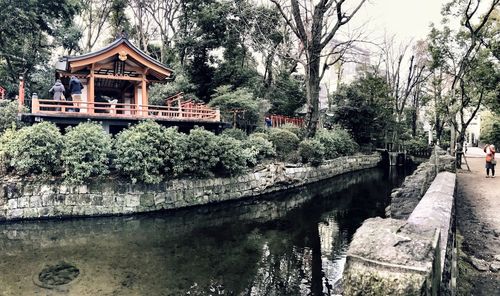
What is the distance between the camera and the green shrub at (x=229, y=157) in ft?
42.1

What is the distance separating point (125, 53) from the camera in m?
15.3

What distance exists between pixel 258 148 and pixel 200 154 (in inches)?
148

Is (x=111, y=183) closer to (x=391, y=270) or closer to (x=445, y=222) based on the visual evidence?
(x=445, y=222)

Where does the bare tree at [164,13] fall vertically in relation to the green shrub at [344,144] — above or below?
above

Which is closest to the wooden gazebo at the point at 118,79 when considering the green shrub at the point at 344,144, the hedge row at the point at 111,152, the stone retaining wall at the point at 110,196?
the hedge row at the point at 111,152

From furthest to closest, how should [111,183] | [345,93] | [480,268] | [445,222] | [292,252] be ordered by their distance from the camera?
[345,93]
[111,183]
[292,252]
[480,268]
[445,222]

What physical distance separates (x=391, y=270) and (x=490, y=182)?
40.6ft

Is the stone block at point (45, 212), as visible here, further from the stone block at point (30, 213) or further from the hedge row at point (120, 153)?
the hedge row at point (120, 153)

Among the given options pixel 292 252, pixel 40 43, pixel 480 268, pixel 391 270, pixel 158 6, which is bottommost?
pixel 292 252

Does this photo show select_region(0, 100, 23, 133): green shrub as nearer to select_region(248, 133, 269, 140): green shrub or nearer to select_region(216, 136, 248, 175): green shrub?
select_region(216, 136, 248, 175): green shrub

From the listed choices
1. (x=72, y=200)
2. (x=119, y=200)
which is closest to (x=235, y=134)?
(x=119, y=200)

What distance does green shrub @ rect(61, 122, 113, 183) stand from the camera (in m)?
10.4

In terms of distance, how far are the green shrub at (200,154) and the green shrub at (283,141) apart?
495 centimetres

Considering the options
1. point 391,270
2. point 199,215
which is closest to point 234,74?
point 199,215
